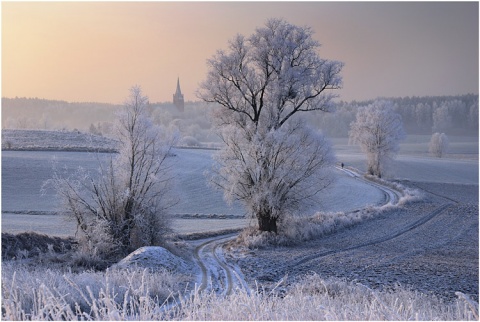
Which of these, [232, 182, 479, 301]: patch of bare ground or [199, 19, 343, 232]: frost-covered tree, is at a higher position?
[199, 19, 343, 232]: frost-covered tree

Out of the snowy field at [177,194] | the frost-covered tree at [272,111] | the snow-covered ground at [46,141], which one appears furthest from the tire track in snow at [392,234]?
the snow-covered ground at [46,141]

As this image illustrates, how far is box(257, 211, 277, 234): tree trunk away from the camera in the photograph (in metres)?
25.3

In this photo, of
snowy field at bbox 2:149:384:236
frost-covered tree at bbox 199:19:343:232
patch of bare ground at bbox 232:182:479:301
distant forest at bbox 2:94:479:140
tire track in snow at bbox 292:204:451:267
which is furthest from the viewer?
distant forest at bbox 2:94:479:140

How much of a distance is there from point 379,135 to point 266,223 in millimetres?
40190

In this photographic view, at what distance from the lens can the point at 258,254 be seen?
21.1 metres

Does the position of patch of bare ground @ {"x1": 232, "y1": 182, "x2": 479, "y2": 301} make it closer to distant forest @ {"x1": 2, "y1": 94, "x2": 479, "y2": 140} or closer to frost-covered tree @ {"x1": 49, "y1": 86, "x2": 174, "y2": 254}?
frost-covered tree @ {"x1": 49, "y1": 86, "x2": 174, "y2": 254}

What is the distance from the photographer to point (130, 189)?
20922 mm

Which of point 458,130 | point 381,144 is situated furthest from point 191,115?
point 381,144

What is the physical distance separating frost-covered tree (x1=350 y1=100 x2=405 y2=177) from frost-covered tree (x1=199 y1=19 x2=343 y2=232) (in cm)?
3796

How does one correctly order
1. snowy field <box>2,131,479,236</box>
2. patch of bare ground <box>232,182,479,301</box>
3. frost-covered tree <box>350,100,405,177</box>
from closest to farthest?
patch of bare ground <box>232,182,479,301</box> → snowy field <box>2,131,479,236</box> → frost-covered tree <box>350,100,405,177</box>

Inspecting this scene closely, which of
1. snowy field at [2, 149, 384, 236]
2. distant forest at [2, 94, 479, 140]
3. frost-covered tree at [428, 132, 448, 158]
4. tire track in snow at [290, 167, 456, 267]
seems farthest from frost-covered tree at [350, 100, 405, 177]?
distant forest at [2, 94, 479, 140]

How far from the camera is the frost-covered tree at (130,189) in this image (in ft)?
66.2

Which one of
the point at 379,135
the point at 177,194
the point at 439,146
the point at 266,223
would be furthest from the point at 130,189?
the point at 439,146

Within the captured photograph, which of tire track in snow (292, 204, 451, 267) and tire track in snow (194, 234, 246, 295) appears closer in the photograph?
tire track in snow (194, 234, 246, 295)
